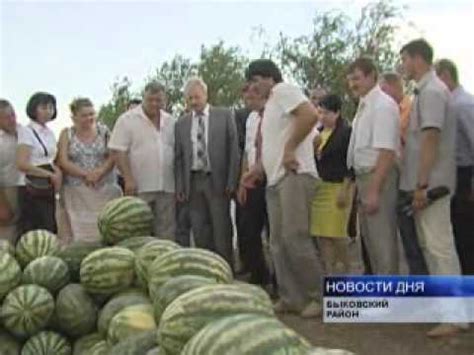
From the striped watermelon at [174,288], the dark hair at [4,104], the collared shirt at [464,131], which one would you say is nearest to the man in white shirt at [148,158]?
the dark hair at [4,104]

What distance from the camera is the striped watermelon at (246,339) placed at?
1919 mm

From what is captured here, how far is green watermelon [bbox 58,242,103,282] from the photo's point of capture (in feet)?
11.6

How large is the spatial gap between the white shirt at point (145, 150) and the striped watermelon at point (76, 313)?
3283mm

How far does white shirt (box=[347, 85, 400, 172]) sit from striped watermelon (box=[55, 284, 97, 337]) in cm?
291

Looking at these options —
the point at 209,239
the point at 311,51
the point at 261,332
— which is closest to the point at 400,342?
the point at 209,239

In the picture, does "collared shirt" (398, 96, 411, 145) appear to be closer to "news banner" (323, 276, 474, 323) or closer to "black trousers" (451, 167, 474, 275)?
"black trousers" (451, 167, 474, 275)

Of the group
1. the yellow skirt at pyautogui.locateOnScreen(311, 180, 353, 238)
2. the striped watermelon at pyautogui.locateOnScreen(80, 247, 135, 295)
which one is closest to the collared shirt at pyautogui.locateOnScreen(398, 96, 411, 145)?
the yellow skirt at pyautogui.locateOnScreen(311, 180, 353, 238)

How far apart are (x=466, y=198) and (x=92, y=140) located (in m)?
3.09

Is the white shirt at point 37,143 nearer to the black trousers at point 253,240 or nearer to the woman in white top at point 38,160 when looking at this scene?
the woman in white top at point 38,160

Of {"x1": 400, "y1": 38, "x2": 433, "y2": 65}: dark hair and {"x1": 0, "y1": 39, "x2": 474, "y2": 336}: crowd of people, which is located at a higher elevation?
{"x1": 400, "y1": 38, "x2": 433, "y2": 65}: dark hair

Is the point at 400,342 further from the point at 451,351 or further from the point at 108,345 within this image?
the point at 108,345

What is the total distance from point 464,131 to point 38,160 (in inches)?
139

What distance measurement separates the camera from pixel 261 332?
1.98 meters

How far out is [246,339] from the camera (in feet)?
6.46
